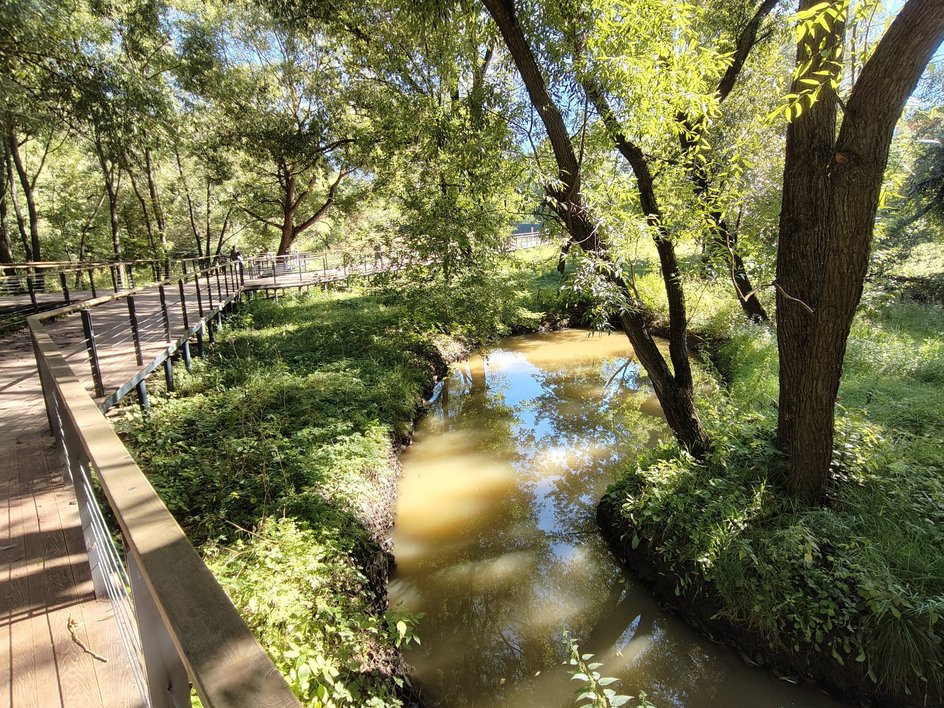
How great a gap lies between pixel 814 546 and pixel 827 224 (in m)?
2.39

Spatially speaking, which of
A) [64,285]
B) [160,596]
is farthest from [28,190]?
[160,596]

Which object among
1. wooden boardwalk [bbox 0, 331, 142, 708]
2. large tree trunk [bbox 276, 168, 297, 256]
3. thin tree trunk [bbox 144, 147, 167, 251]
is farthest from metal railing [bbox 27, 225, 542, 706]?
thin tree trunk [bbox 144, 147, 167, 251]

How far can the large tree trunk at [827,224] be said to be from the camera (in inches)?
118

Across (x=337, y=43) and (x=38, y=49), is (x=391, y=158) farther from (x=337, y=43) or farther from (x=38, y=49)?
(x=38, y=49)

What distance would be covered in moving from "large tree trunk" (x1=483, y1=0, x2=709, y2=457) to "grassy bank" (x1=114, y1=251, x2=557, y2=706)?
10.9ft

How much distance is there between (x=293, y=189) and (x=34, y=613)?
19798 millimetres

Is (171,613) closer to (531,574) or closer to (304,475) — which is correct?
(304,475)

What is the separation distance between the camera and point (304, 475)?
16.5ft

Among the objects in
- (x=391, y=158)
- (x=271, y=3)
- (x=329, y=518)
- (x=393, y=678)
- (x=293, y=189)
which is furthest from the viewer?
(x=293, y=189)

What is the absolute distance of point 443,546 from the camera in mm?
5332

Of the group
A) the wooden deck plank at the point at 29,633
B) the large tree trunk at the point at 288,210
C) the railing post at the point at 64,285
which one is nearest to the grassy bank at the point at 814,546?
the wooden deck plank at the point at 29,633

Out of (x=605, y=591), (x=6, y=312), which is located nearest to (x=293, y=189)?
(x=6, y=312)

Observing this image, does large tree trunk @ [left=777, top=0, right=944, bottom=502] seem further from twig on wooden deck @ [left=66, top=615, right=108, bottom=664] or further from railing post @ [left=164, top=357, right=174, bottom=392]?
railing post @ [left=164, top=357, right=174, bottom=392]

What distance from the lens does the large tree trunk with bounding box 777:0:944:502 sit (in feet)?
9.87
